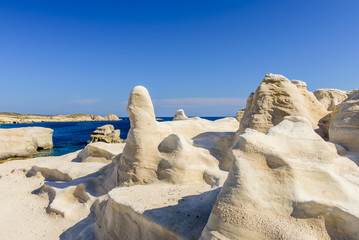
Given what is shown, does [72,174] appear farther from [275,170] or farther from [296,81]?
[296,81]

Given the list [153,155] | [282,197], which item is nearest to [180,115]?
[153,155]

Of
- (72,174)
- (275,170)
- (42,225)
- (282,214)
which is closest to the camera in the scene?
(282,214)

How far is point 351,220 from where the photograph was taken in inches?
107

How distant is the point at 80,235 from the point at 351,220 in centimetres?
641

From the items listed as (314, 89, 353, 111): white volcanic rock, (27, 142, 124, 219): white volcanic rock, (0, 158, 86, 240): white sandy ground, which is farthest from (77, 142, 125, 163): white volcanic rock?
(314, 89, 353, 111): white volcanic rock

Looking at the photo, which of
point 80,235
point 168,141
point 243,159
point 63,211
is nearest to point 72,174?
point 63,211

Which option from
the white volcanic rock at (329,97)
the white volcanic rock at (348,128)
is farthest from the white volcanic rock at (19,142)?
the white volcanic rock at (329,97)

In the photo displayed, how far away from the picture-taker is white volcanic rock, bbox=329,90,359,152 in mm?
6159

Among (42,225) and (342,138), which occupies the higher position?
(342,138)

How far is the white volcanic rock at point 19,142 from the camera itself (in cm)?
1916

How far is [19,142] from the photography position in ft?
66.6

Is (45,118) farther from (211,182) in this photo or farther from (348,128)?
(348,128)

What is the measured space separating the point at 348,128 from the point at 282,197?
4.89m

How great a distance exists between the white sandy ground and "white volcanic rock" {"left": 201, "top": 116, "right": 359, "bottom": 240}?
238 inches
